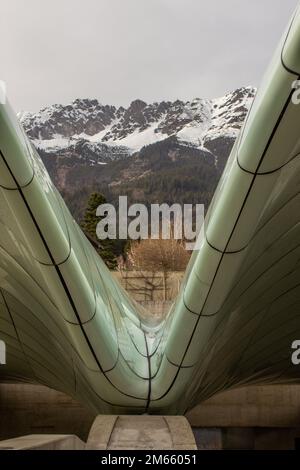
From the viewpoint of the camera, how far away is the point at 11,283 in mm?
13164

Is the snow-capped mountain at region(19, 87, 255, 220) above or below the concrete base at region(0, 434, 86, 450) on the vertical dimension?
above

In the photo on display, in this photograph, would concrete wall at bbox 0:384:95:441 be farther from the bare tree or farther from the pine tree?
the bare tree

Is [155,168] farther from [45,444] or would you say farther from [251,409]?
[45,444]

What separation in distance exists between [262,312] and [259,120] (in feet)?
26.0

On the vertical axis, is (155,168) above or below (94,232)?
above

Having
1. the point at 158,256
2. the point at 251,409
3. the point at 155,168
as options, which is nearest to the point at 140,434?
the point at 251,409

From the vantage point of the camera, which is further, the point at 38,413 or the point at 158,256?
the point at 158,256

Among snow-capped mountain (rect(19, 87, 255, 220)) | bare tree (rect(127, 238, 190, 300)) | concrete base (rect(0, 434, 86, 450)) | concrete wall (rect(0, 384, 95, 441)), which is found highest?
snow-capped mountain (rect(19, 87, 255, 220))

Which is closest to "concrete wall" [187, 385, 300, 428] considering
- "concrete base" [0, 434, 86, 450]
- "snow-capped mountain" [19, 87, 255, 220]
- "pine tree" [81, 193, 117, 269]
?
"concrete base" [0, 434, 86, 450]

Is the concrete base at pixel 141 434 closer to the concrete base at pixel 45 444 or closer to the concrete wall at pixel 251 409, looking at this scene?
the concrete base at pixel 45 444

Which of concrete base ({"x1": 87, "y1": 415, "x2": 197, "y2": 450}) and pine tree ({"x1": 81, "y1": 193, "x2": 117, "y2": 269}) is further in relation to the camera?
pine tree ({"x1": 81, "y1": 193, "x2": 117, "y2": 269})

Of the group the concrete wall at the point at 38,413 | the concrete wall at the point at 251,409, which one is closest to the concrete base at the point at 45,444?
the concrete wall at the point at 251,409

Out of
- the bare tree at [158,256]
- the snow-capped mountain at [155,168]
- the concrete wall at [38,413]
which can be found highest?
the snow-capped mountain at [155,168]
